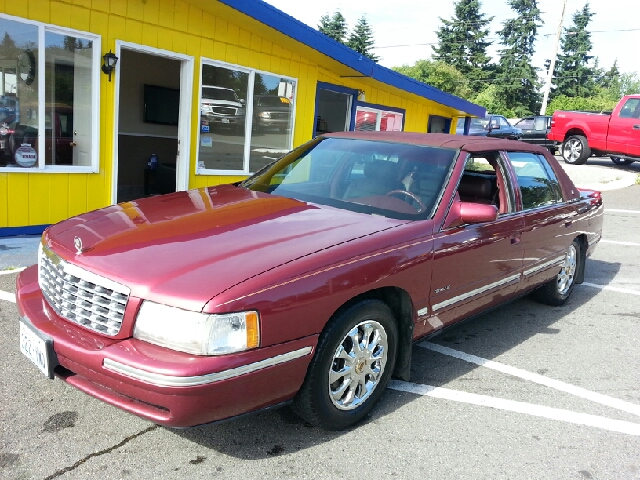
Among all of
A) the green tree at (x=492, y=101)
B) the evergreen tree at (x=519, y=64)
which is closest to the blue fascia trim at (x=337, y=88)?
the green tree at (x=492, y=101)

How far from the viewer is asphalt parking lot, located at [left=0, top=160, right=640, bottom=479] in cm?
283

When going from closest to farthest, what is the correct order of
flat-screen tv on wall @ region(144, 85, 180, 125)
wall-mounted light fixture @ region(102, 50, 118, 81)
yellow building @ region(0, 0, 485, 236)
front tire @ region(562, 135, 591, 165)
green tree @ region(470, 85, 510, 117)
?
yellow building @ region(0, 0, 485, 236)
wall-mounted light fixture @ region(102, 50, 118, 81)
flat-screen tv on wall @ region(144, 85, 180, 125)
front tire @ region(562, 135, 591, 165)
green tree @ region(470, 85, 510, 117)

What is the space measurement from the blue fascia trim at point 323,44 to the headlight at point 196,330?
5829 millimetres

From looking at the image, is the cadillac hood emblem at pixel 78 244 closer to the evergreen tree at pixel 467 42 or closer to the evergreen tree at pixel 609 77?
the evergreen tree at pixel 467 42

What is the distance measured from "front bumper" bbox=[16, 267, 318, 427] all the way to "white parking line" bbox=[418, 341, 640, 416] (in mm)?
1511

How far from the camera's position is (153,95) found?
10812 mm

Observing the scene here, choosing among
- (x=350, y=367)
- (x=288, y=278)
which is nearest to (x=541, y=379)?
(x=350, y=367)

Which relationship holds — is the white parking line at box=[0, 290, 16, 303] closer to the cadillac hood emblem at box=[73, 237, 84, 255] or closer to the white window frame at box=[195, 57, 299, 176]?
the cadillac hood emblem at box=[73, 237, 84, 255]

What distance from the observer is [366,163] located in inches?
167

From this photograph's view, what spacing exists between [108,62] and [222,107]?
6.73ft

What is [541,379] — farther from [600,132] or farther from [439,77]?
[439,77]

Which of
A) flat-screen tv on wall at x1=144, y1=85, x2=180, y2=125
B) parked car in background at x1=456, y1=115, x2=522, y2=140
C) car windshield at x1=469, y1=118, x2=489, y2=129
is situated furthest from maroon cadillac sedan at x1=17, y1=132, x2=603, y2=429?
car windshield at x1=469, y1=118, x2=489, y2=129

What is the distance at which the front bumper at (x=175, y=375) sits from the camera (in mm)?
2488

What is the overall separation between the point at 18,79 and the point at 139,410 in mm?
5408
